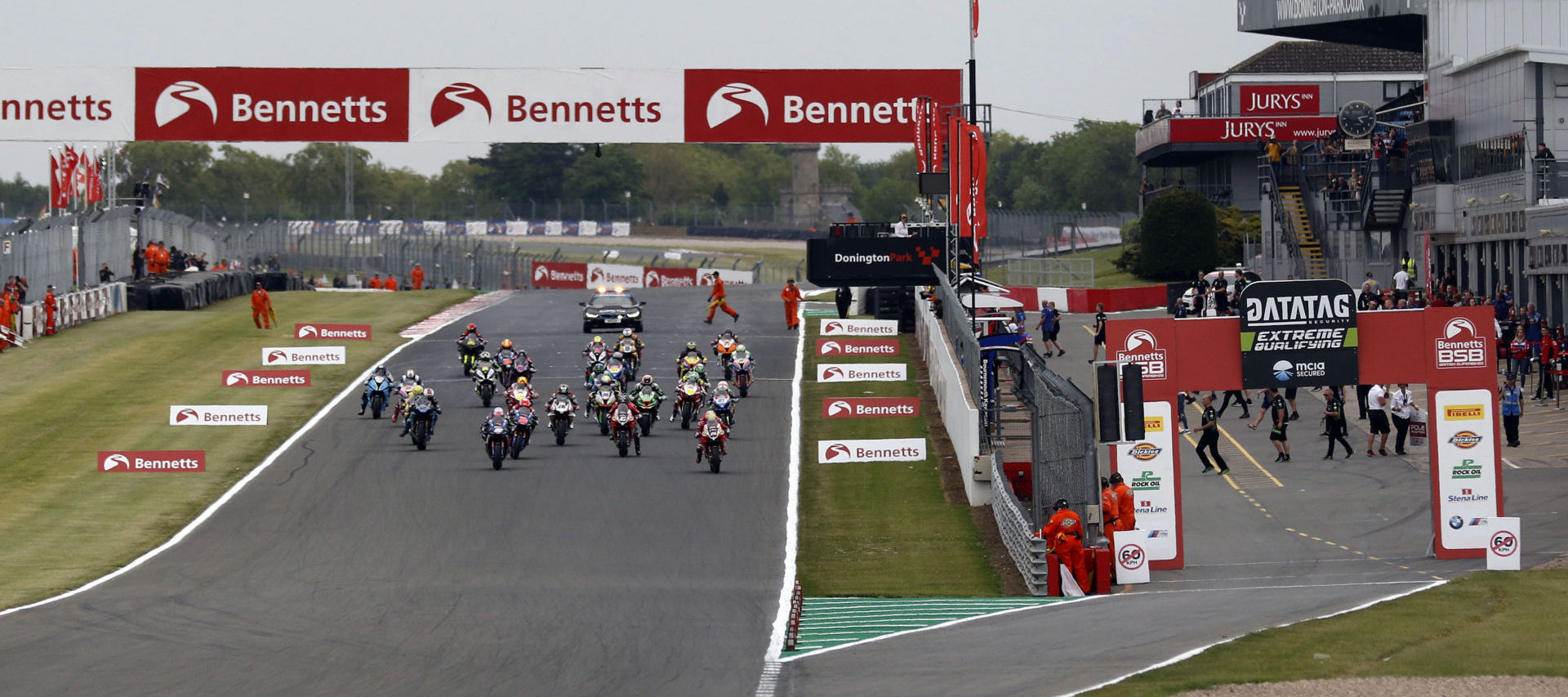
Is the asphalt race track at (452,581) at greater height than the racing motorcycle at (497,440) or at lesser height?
lesser

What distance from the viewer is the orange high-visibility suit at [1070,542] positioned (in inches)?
758

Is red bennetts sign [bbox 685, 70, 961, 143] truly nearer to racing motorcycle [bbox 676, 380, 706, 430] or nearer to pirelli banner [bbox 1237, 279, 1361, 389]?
racing motorcycle [bbox 676, 380, 706, 430]

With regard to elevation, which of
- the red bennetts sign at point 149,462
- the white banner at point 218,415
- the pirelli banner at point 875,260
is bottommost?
the red bennetts sign at point 149,462

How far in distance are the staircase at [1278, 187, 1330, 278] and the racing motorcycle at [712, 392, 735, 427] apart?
27.8m

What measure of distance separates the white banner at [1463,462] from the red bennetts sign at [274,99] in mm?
24190

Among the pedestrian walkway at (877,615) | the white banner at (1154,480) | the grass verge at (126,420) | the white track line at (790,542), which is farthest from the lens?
the grass verge at (126,420)

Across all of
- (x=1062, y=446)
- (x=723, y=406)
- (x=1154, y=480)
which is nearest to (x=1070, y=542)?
(x=1062, y=446)

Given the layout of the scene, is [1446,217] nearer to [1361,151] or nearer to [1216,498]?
[1361,151]

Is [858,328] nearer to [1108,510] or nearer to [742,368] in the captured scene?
[742,368]

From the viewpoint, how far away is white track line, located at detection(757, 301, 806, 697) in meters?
14.8

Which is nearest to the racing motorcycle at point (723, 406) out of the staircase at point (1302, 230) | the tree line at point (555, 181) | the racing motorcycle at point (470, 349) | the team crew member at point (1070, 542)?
the racing motorcycle at point (470, 349)

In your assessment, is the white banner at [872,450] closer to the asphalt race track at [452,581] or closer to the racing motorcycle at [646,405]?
the asphalt race track at [452,581]

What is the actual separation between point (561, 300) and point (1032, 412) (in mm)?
36679

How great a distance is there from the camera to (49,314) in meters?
45.1
